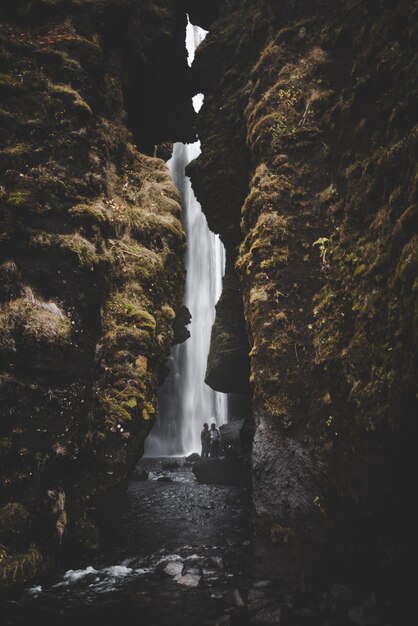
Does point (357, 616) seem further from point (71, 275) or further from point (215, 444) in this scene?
point (215, 444)

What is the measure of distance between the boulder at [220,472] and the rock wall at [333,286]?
1028cm

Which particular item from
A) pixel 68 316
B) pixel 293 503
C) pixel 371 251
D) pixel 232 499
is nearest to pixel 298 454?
pixel 293 503

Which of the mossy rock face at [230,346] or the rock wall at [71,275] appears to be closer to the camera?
the rock wall at [71,275]

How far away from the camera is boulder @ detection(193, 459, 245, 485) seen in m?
16.4

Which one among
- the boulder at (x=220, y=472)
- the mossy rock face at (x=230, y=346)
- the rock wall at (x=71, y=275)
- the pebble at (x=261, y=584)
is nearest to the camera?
the pebble at (x=261, y=584)

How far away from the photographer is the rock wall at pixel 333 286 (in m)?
5.22

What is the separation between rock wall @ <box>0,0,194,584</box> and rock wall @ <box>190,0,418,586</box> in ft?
8.50

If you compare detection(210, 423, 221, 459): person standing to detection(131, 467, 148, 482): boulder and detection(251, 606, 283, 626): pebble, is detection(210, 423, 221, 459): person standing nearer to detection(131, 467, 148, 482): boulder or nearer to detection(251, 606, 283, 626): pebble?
detection(131, 467, 148, 482): boulder

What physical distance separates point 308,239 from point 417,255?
3.59 m

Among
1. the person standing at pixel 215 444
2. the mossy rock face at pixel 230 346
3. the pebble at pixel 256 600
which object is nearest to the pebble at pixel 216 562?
the pebble at pixel 256 600

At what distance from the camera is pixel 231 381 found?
16.5m

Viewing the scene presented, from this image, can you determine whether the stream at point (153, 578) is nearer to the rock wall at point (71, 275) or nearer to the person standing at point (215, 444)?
the rock wall at point (71, 275)

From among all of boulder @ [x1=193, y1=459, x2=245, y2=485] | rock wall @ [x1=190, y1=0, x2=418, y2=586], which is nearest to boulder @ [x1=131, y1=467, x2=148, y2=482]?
boulder @ [x1=193, y1=459, x2=245, y2=485]

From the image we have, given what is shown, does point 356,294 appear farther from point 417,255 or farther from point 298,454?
point 298,454
